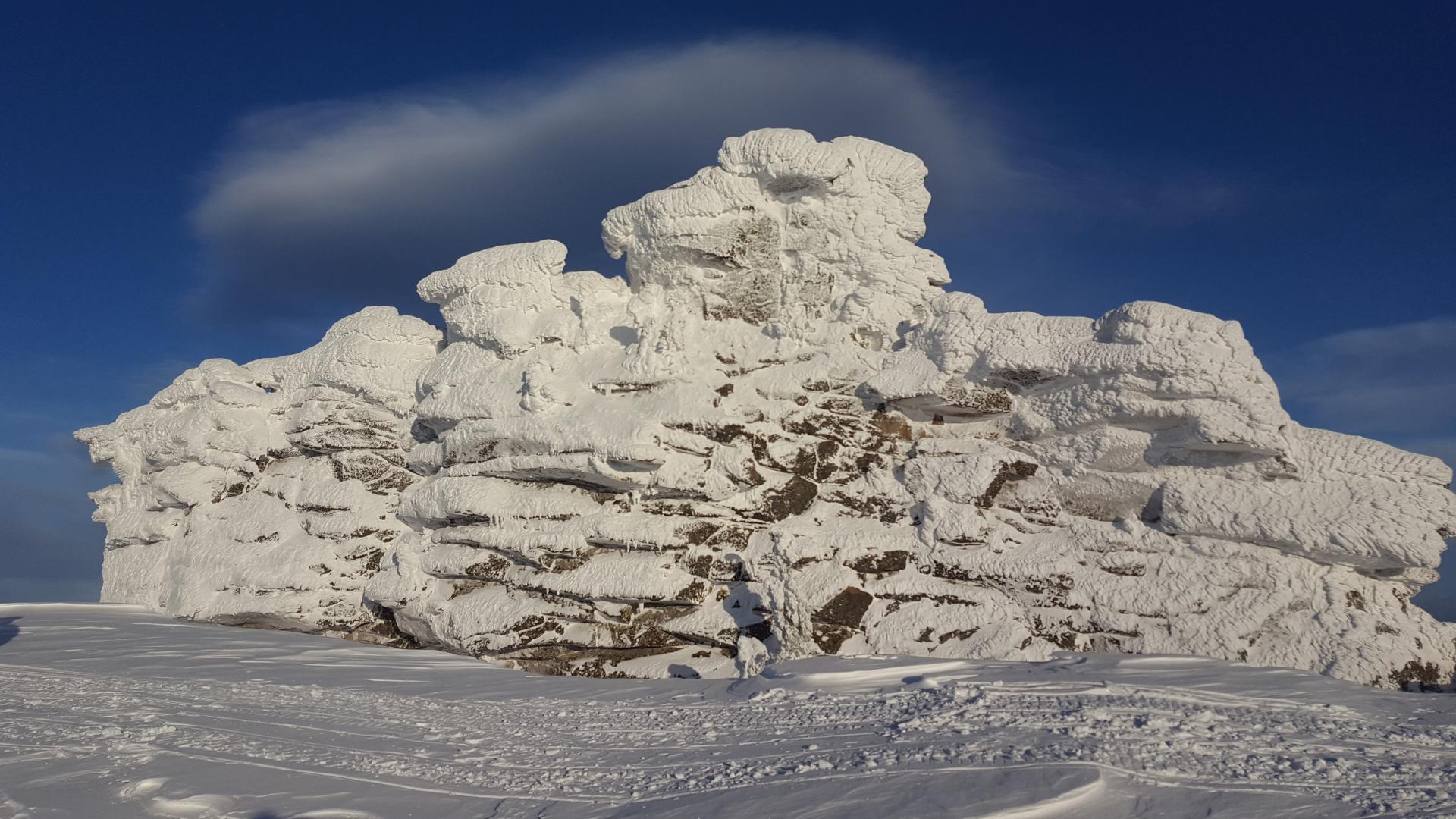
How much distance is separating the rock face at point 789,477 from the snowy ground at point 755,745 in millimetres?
1866

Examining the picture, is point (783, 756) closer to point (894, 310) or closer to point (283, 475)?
point (894, 310)

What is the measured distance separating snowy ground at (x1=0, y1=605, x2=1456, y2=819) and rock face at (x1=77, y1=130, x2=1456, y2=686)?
1866mm

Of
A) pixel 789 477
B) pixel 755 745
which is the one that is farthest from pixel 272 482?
pixel 755 745

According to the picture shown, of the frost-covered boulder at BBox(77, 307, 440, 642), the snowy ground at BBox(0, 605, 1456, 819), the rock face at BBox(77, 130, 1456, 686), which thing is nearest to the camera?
the snowy ground at BBox(0, 605, 1456, 819)

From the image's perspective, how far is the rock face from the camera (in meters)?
12.1

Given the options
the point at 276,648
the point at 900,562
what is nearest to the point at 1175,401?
the point at 900,562

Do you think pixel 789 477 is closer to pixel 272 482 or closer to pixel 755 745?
pixel 755 745

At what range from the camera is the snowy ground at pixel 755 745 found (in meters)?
5.73

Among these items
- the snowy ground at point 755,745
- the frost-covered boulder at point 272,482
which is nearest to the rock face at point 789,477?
the frost-covered boulder at point 272,482

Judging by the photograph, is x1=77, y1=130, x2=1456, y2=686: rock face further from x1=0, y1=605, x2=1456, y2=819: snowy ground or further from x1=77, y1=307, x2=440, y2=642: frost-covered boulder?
x1=0, y1=605, x2=1456, y2=819: snowy ground

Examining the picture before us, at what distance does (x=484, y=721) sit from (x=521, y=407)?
7635 millimetres

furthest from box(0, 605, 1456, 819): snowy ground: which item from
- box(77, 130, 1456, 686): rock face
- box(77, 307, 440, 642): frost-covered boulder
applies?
box(77, 307, 440, 642): frost-covered boulder

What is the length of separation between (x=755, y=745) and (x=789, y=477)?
24.6 ft

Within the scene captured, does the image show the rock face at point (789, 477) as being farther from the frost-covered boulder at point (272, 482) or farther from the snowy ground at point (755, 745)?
the snowy ground at point (755, 745)
